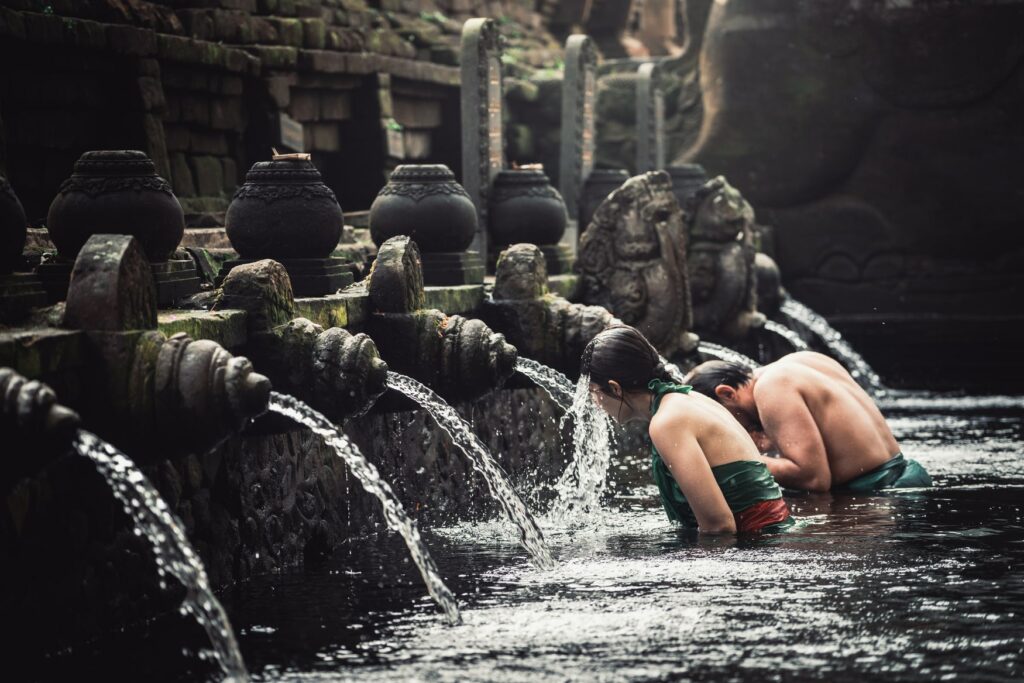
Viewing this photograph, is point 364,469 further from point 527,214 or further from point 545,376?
point 527,214

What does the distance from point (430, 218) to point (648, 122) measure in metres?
8.04

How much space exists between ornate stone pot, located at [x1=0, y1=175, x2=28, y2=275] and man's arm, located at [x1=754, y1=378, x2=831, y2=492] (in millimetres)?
3060

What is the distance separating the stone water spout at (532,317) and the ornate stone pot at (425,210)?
31 centimetres

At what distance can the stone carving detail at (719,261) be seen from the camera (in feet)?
36.3

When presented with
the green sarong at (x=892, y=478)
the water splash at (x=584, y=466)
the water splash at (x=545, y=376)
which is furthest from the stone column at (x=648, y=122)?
the green sarong at (x=892, y=478)

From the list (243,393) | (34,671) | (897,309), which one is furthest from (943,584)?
(897,309)

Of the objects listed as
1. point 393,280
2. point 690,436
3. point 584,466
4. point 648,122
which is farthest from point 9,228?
point 648,122

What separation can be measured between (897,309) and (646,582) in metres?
10.8

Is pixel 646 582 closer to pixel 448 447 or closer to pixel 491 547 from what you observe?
pixel 491 547

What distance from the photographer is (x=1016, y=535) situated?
578 centimetres

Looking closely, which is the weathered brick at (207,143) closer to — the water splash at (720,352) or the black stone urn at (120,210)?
the water splash at (720,352)

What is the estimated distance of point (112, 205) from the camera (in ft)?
18.2

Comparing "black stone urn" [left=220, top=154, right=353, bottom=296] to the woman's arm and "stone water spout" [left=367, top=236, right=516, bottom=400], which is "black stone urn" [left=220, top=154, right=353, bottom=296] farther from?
the woman's arm

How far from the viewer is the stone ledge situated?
510cm
